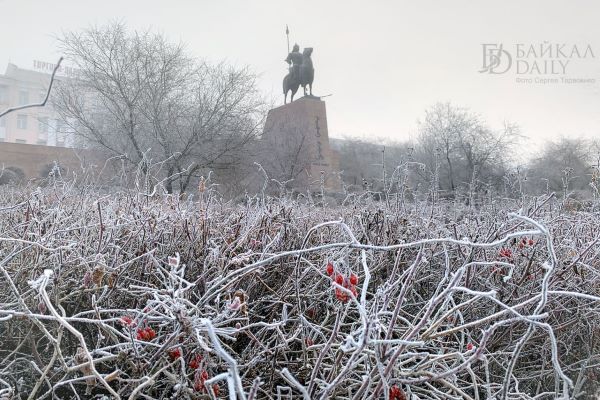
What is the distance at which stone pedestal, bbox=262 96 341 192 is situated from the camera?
20.2 metres

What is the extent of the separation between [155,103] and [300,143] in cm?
618

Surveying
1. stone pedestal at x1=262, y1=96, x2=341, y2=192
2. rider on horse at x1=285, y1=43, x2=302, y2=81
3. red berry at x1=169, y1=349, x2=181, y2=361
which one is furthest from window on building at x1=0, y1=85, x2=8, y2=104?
red berry at x1=169, y1=349, x2=181, y2=361

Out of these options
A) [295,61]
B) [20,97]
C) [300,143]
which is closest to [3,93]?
[20,97]

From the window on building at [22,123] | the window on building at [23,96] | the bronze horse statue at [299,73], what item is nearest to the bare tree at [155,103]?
the bronze horse statue at [299,73]

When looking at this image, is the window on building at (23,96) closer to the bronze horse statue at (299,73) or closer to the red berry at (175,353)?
the bronze horse statue at (299,73)

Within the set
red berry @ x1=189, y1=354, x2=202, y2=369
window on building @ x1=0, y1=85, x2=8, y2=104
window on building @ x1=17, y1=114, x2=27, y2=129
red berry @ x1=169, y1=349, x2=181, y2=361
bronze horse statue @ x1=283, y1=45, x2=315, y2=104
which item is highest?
window on building @ x1=0, y1=85, x2=8, y2=104

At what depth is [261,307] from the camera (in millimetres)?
1795

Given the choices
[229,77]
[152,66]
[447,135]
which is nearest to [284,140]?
[229,77]

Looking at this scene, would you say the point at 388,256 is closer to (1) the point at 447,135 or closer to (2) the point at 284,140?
(2) the point at 284,140

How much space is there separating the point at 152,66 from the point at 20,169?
16.2 m

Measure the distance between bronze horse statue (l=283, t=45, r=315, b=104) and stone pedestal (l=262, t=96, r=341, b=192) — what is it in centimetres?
150

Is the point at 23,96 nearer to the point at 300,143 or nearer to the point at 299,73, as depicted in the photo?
the point at 299,73

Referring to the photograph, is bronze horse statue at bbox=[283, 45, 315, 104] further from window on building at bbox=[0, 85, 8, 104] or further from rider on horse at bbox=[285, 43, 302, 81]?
window on building at bbox=[0, 85, 8, 104]

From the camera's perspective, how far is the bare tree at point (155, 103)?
17.7 m
